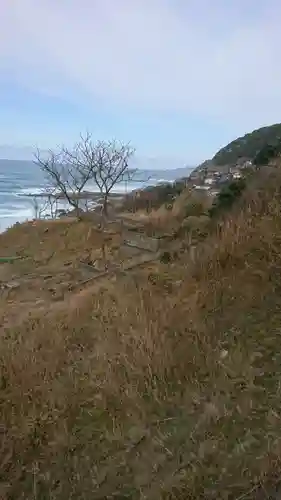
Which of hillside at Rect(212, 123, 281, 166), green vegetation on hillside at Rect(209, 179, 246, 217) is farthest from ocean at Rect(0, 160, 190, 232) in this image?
green vegetation on hillside at Rect(209, 179, 246, 217)

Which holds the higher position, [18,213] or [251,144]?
[251,144]

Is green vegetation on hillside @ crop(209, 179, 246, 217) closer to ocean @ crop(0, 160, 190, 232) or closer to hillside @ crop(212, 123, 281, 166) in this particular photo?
ocean @ crop(0, 160, 190, 232)

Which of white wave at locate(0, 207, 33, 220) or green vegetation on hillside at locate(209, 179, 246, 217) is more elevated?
green vegetation on hillside at locate(209, 179, 246, 217)

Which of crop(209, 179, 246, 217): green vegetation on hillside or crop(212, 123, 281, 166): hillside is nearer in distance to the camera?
crop(209, 179, 246, 217): green vegetation on hillside

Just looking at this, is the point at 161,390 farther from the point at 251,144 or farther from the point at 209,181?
the point at 251,144

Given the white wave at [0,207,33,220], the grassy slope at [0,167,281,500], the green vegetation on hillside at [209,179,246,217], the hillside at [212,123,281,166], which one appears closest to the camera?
the grassy slope at [0,167,281,500]

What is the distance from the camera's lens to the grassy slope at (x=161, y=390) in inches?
95.0

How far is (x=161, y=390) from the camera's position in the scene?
9.93ft

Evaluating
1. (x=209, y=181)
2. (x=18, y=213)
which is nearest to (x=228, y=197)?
(x=209, y=181)

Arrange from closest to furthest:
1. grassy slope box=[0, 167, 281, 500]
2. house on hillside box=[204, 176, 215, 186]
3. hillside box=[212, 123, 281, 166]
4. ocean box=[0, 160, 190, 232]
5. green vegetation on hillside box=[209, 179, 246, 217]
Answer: grassy slope box=[0, 167, 281, 500], green vegetation on hillside box=[209, 179, 246, 217], house on hillside box=[204, 176, 215, 186], hillside box=[212, 123, 281, 166], ocean box=[0, 160, 190, 232]

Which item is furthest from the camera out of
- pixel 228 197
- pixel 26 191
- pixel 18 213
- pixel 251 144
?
pixel 26 191

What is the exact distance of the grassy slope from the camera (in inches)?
95.0

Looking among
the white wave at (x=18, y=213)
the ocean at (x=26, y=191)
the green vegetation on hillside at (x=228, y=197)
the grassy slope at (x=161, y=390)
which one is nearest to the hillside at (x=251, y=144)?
the ocean at (x=26, y=191)

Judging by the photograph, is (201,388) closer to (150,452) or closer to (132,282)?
(150,452)
